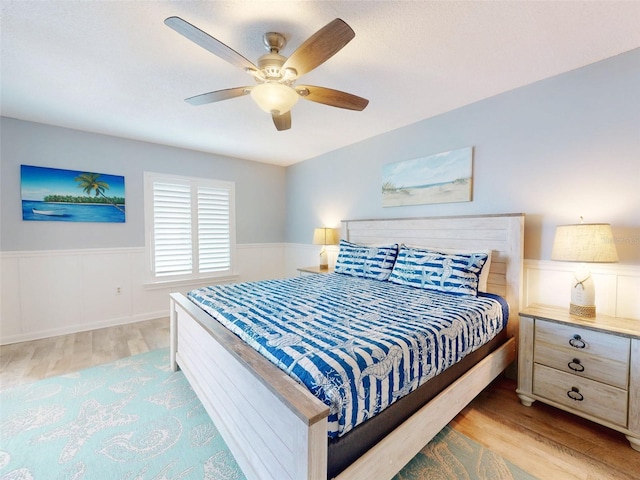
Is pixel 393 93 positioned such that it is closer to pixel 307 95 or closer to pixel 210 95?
pixel 307 95

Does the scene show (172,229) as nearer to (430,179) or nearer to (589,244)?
(430,179)

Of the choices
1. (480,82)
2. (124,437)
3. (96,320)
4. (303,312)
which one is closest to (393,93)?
(480,82)

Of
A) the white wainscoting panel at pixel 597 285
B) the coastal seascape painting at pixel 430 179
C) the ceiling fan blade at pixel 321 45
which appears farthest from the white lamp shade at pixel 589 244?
the ceiling fan blade at pixel 321 45

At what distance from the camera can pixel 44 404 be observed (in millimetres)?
2031

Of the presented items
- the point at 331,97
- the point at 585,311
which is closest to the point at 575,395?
the point at 585,311

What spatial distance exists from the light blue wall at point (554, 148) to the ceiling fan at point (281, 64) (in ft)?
4.49

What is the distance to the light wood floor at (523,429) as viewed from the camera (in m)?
1.54

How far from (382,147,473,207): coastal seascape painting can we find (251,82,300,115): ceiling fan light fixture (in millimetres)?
1809

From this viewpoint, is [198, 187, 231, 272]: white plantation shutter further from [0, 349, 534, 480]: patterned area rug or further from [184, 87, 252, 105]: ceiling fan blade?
[184, 87, 252, 105]: ceiling fan blade

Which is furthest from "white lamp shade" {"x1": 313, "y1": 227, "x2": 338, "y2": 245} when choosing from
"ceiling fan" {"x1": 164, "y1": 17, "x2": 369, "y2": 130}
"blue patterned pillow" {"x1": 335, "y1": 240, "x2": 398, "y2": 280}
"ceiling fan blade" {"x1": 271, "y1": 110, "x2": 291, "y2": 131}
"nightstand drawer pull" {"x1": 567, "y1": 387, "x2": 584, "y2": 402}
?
"nightstand drawer pull" {"x1": 567, "y1": 387, "x2": 584, "y2": 402}

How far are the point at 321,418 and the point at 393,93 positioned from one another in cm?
250

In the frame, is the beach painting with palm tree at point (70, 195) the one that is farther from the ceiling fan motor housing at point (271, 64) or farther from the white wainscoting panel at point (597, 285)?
the white wainscoting panel at point (597, 285)

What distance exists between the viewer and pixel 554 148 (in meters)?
2.24

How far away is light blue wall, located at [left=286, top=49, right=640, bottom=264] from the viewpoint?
194 cm
